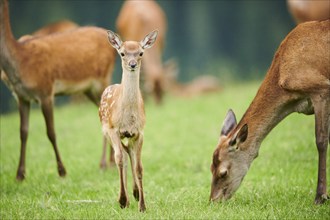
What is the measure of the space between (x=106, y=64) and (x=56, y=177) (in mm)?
1939

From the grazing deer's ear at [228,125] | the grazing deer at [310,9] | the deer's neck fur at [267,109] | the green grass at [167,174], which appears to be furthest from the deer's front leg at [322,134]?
the grazing deer at [310,9]

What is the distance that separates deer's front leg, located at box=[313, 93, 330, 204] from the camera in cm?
705

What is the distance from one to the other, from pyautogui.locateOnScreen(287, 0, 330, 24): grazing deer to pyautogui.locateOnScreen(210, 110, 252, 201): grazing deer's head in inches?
129

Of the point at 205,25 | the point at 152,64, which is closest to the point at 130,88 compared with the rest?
the point at 152,64

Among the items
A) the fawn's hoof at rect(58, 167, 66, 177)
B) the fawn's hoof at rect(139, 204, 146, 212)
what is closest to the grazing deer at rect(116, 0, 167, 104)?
the fawn's hoof at rect(58, 167, 66, 177)

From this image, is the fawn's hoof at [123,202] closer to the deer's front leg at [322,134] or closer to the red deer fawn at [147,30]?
the deer's front leg at [322,134]

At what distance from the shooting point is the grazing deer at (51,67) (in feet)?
30.2

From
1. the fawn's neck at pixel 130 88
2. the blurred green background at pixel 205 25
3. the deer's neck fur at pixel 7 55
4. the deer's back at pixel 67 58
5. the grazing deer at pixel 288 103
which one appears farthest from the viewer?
the blurred green background at pixel 205 25

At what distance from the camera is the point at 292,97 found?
7266 millimetres

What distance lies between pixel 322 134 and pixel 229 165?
3.40 ft

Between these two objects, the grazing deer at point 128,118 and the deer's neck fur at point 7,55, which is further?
the deer's neck fur at point 7,55

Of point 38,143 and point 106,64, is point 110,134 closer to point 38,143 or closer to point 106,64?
point 106,64

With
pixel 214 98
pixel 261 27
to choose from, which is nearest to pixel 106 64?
pixel 214 98

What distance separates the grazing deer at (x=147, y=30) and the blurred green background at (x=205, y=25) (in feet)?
14.3
